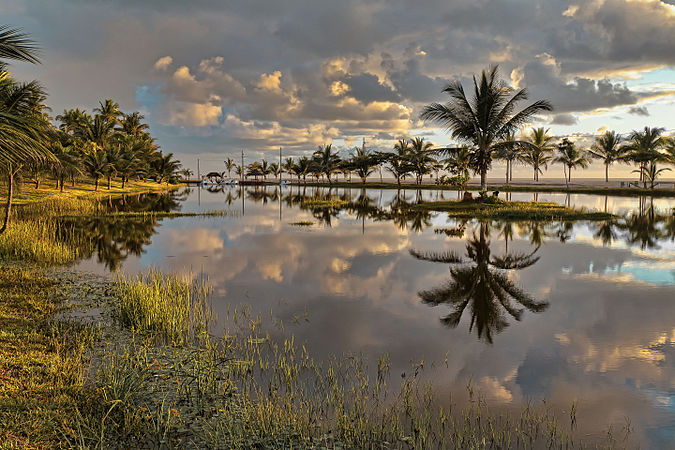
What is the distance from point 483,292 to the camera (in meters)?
9.90

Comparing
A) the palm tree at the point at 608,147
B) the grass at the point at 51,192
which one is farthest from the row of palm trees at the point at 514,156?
the grass at the point at 51,192

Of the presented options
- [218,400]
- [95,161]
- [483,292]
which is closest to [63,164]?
[218,400]

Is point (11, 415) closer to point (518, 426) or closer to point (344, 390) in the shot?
point (344, 390)

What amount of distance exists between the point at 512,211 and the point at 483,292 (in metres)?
18.3

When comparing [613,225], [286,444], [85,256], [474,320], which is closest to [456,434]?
[286,444]

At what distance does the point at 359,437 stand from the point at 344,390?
3.40 ft

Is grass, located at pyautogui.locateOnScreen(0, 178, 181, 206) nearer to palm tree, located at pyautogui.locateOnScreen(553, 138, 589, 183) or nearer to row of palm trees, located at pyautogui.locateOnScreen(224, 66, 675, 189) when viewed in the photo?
row of palm trees, located at pyautogui.locateOnScreen(224, 66, 675, 189)

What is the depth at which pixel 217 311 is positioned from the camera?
8383mm

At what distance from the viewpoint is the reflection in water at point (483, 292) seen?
8148 millimetres

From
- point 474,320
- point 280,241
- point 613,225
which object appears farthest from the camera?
point 613,225

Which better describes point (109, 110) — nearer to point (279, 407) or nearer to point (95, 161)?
point (95, 161)

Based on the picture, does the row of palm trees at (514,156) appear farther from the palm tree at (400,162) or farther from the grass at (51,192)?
the grass at (51,192)

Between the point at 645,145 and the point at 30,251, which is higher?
the point at 645,145

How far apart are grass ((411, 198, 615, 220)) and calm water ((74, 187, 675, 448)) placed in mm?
4731
